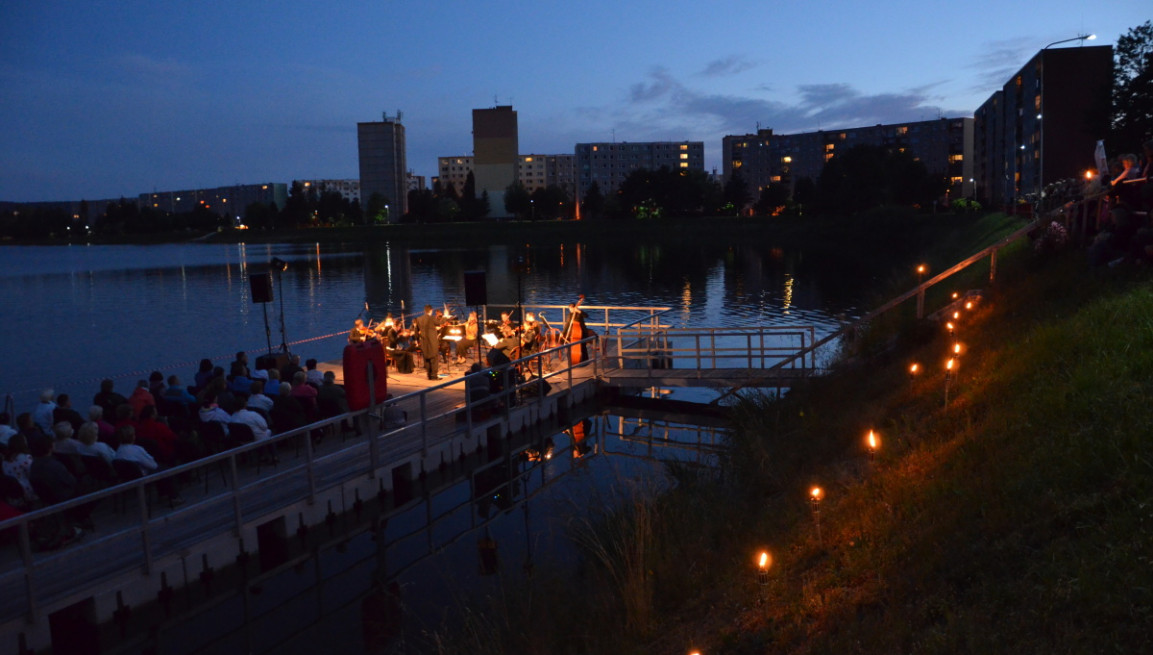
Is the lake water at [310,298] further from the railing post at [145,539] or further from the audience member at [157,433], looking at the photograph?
the railing post at [145,539]

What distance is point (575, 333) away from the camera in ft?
A: 62.0

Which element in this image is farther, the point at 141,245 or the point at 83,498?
the point at 141,245

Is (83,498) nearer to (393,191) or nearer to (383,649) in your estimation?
(383,649)

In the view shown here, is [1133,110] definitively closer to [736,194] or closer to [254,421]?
[254,421]

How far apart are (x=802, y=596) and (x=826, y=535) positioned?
1.09 m

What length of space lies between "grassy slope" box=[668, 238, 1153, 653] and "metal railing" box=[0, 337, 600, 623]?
18.1ft

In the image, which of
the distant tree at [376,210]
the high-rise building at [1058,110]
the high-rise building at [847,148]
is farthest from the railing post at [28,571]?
the distant tree at [376,210]

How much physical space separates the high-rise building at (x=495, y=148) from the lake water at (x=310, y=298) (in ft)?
257

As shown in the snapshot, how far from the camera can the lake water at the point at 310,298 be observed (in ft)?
108

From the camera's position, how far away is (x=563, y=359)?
19594 mm

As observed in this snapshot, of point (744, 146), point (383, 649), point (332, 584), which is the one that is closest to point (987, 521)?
point (383, 649)

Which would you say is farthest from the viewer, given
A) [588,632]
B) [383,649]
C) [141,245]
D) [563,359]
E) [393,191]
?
[393,191]

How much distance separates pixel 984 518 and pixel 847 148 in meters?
152

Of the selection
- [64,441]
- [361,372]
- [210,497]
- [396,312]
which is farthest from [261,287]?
[396,312]
